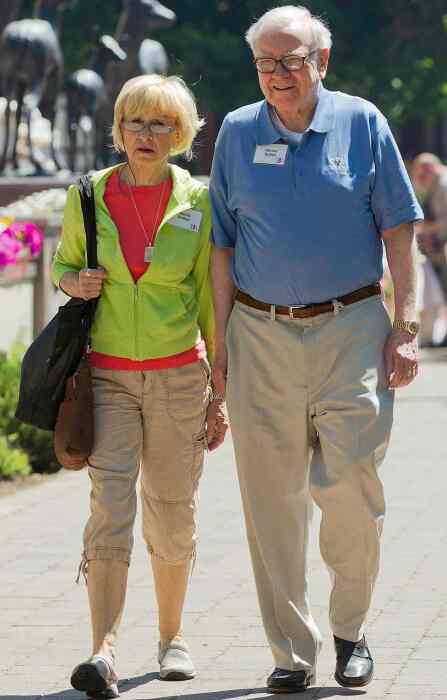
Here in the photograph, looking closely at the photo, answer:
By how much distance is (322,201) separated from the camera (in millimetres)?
4750

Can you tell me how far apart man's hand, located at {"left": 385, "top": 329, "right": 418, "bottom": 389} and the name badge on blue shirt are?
567 mm

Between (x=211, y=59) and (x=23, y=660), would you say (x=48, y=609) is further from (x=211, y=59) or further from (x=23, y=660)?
(x=211, y=59)

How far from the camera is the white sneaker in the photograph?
5.07 metres

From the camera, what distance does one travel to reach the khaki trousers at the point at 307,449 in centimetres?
483

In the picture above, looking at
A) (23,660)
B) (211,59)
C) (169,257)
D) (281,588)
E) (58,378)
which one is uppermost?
(169,257)

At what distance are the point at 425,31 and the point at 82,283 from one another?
2315 cm

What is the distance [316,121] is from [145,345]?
0.78 metres

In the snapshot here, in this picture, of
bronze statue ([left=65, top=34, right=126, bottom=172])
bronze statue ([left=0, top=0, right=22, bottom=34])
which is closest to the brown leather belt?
bronze statue ([left=65, top=34, right=126, bottom=172])

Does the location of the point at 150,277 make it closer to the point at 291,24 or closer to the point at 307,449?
the point at 307,449

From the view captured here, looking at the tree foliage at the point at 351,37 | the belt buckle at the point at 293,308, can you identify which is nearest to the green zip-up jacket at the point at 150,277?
the belt buckle at the point at 293,308

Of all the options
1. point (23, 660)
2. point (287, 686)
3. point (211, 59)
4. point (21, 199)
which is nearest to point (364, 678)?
point (287, 686)

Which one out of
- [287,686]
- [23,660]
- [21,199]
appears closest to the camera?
[287,686]

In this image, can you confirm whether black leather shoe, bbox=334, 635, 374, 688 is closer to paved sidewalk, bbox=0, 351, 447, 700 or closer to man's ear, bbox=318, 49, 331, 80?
paved sidewalk, bbox=0, 351, 447, 700

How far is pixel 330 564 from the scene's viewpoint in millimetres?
4922
